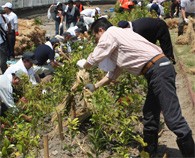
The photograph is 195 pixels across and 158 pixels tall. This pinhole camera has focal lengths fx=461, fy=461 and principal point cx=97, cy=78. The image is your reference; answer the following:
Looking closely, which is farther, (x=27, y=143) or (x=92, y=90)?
(x=92, y=90)

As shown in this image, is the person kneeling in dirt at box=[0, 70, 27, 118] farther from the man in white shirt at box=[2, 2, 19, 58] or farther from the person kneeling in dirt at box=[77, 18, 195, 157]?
the man in white shirt at box=[2, 2, 19, 58]

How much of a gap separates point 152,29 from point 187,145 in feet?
9.88

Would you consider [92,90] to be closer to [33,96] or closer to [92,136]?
[92,136]

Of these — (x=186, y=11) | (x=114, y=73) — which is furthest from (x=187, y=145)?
(x=186, y=11)

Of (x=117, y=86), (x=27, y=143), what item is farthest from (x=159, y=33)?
(x=27, y=143)

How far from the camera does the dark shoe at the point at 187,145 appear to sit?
4.46m

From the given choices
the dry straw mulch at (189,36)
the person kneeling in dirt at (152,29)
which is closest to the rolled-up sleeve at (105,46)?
the person kneeling in dirt at (152,29)

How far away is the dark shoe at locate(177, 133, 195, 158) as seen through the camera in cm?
446

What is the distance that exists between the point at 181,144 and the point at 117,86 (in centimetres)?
123

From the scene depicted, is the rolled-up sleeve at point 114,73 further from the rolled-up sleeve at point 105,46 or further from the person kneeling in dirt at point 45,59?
the person kneeling in dirt at point 45,59

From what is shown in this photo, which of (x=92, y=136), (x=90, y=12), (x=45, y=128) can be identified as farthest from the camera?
(x=90, y=12)

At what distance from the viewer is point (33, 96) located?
18.0 ft

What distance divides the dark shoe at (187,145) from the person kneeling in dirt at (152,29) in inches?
93.3

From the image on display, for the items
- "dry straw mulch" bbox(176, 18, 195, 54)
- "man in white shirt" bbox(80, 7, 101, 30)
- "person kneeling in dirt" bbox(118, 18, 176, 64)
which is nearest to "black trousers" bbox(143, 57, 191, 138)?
"person kneeling in dirt" bbox(118, 18, 176, 64)
